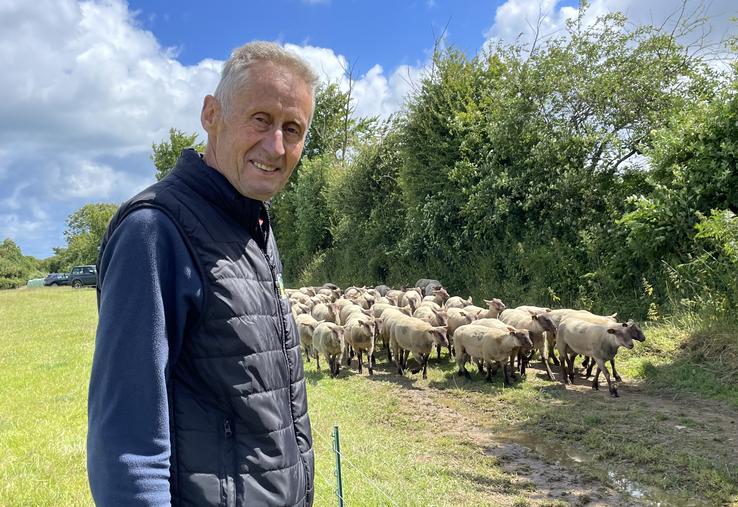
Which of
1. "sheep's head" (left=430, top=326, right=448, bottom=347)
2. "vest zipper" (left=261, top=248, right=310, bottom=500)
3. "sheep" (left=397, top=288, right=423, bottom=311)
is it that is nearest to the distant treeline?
"sheep" (left=397, top=288, right=423, bottom=311)

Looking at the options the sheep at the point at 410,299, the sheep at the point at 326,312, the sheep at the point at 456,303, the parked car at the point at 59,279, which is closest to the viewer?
the sheep at the point at 326,312

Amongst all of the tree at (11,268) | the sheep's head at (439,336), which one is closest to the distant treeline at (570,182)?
the sheep's head at (439,336)

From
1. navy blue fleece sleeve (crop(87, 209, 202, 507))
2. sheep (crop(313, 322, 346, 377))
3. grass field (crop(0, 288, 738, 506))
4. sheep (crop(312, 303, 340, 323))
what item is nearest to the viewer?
navy blue fleece sleeve (crop(87, 209, 202, 507))

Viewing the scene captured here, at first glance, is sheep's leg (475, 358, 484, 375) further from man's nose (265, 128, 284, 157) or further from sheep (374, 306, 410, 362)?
man's nose (265, 128, 284, 157)

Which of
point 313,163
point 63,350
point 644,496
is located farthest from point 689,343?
point 313,163

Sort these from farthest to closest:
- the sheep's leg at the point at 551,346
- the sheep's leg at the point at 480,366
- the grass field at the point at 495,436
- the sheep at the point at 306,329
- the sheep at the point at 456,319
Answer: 1. the sheep at the point at 306,329
2. the sheep at the point at 456,319
3. the sheep's leg at the point at 551,346
4. the sheep's leg at the point at 480,366
5. the grass field at the point at 495,436

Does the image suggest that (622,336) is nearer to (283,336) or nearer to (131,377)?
(283,336)

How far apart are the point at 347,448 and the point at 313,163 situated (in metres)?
29.2

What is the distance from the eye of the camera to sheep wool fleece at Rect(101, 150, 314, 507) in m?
1.62

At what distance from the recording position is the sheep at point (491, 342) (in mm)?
10031

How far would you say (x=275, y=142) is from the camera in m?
1.93

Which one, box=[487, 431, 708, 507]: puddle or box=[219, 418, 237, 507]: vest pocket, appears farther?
box=[487, 431, 708, 507]: puddle

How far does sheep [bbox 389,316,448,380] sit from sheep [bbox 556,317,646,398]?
229 cm

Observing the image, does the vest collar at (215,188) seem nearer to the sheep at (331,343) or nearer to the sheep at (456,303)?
the sheep at (331,343)
